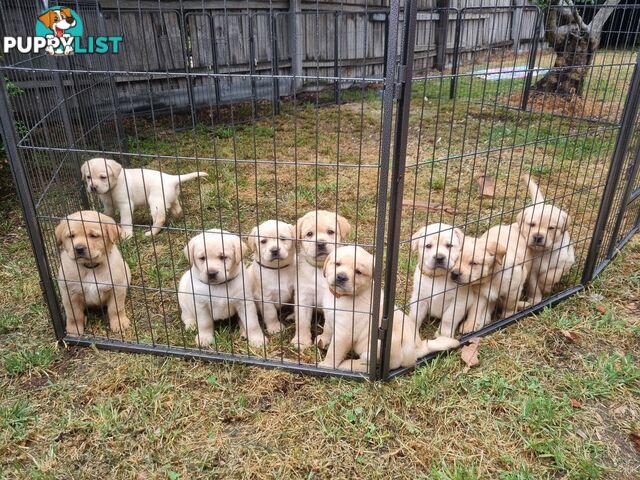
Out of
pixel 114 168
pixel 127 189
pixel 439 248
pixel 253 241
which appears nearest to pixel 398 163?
pixel 439 248

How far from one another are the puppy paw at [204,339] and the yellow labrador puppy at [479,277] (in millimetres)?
1566

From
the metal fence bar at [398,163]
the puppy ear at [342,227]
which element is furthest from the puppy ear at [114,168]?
the metal fence bar at [398,163]

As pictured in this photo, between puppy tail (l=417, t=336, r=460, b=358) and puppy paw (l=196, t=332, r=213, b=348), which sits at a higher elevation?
puppy tail (l=417, t=336, r=460, b=358)

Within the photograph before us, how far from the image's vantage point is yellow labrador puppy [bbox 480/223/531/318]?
3490mm

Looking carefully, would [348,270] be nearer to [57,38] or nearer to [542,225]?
[542,225]

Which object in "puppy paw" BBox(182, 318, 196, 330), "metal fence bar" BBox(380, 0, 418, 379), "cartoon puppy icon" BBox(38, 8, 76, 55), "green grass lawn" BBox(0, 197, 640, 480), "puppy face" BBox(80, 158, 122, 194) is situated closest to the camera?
"metal fence bar" BBox(380, 0, 418, 379)

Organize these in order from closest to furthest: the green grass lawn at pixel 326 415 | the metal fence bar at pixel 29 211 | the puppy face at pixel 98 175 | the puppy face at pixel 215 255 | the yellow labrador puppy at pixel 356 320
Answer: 1. the green grass lawn at pixel 326 415
2. the metal fence bar at pixel 29 211
3. the yellow labrador puppy at pixel 356 320
4. the puppy face at pixel 215 255
5. the puppy face at pixel 98 175

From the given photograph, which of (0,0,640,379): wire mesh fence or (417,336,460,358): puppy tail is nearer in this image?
(0,0,640,379): wire mesh fence

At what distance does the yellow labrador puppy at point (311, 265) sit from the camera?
3217 millimetres

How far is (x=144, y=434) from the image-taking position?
2699 millimetres

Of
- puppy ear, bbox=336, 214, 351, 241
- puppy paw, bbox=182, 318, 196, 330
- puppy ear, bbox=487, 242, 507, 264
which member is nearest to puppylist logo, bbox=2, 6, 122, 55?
puppy paw, bbox=182, 318, 196, 330

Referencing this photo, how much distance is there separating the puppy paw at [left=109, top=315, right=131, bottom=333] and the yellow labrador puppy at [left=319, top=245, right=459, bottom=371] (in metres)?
1.38

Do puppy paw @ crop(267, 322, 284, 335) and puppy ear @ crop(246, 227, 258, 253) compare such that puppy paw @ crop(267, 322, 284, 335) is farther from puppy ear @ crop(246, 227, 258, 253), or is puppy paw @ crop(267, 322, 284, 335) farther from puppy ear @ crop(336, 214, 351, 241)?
puppy ear @ crop(336, 214, 351, 241)

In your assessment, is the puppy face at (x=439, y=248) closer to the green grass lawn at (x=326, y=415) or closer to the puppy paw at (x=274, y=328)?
the green grass lawn at (x=326, y=415)
